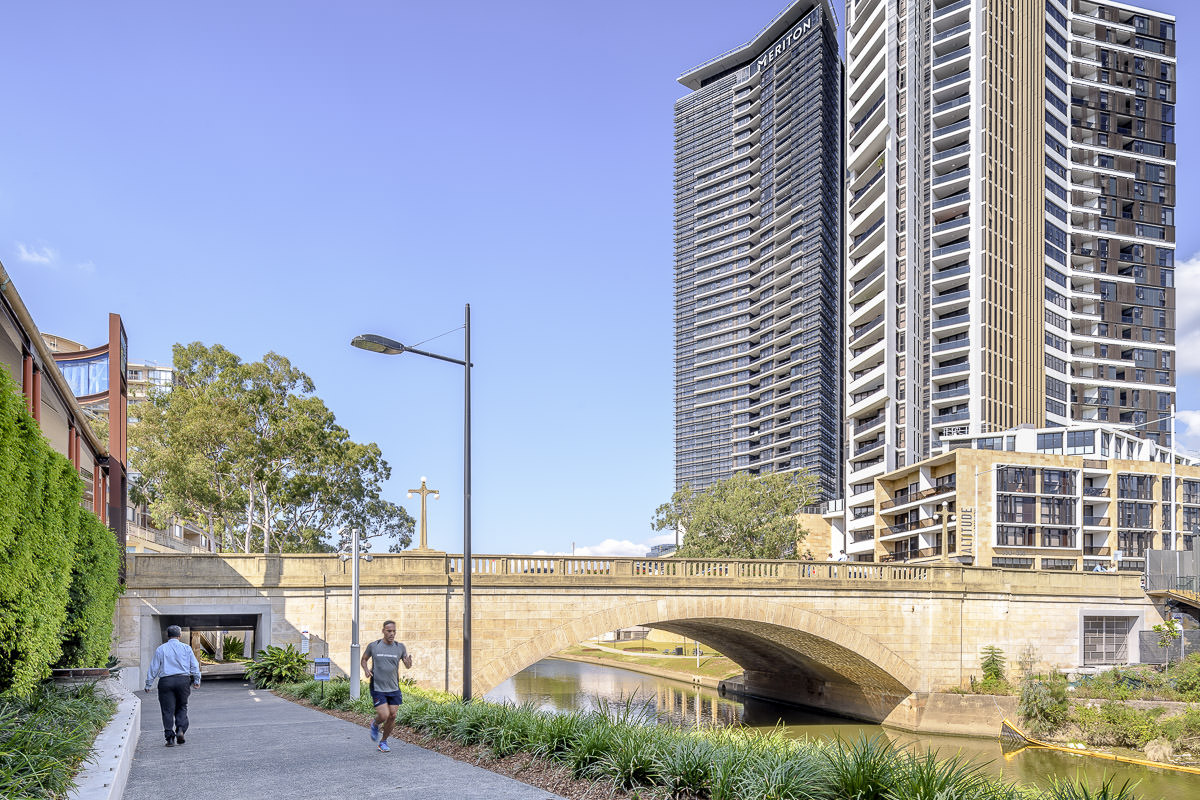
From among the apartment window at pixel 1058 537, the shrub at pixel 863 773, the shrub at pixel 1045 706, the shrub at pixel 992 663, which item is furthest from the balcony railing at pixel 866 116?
the shrub at pixel 863 773

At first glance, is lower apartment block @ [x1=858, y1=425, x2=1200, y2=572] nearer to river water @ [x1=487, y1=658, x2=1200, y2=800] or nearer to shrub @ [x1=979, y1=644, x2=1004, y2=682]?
river water @ [x1=487, y1=658, x2=1200, y2=800]

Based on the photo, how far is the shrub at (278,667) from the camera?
25.4 m

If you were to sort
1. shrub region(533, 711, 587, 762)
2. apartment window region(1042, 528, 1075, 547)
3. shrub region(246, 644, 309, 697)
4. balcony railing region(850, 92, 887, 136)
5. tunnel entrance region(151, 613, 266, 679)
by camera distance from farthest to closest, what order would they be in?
1. balcony railing region(850, 92, 887, 136)
2. apartment window region(1042, 528, 1075, 547)
3. tunnel entrance region(151, 613, 266, 679)
4. shrub region(246, 644, 309, 697)
5. shrub region(533, 711, 587, 762)

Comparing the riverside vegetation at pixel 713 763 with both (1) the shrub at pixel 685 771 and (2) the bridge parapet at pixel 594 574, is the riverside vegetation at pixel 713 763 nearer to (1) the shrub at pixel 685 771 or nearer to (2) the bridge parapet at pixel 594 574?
(1) the shrub at pixel 685 771

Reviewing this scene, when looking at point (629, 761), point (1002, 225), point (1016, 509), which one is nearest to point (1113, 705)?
point (629, 761)

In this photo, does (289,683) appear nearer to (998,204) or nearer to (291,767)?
(291,767)

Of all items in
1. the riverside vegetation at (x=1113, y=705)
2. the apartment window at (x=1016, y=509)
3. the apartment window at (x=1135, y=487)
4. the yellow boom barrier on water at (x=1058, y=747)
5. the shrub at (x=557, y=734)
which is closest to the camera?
the shrub at (x=557, y=734)

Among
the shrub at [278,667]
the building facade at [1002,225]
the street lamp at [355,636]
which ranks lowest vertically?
the shrub at [278,667]

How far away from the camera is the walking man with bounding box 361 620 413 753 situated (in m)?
11.6

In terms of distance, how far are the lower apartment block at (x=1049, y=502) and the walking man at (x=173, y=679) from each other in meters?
55.0

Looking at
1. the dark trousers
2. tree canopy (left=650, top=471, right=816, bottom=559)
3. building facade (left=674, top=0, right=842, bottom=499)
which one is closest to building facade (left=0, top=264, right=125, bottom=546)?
the dark trousers

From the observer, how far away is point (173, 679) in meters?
12.7

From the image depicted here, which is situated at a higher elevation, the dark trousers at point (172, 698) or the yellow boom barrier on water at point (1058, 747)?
the dark trousers at point (172, 698)

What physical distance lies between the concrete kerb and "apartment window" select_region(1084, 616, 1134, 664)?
117 feet
